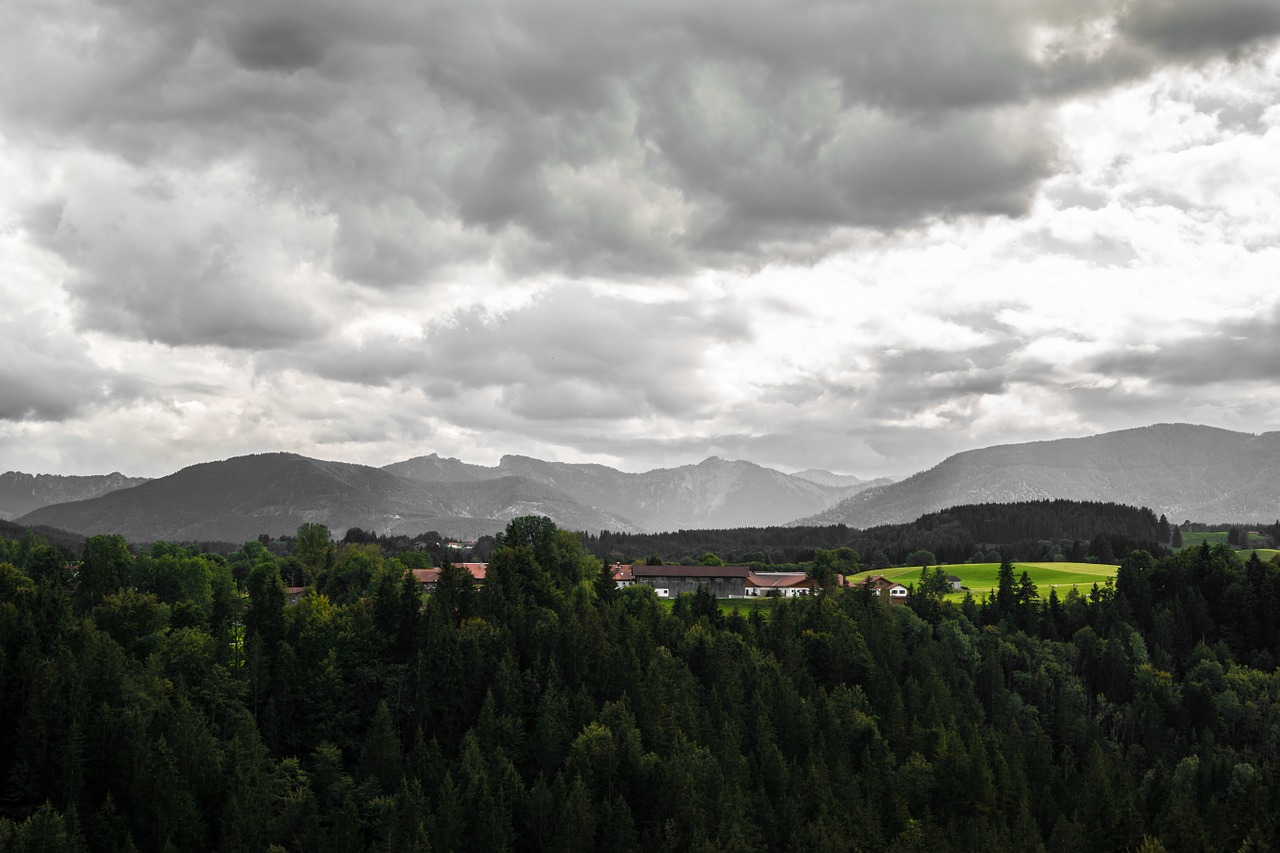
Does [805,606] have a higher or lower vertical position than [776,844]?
higher

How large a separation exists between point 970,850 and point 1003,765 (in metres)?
23.8

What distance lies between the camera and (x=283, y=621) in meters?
121

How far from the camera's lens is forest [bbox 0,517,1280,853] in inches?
3595

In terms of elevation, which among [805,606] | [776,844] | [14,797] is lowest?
[776,844]

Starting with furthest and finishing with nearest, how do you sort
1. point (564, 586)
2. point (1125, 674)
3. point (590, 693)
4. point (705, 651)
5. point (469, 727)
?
point (1125, 674) → point (564, 586) → point (705, 651) → point (590, 693) → point (469, 727)

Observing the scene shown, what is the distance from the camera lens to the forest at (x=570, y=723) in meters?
91.3

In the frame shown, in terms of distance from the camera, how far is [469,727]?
11650 centimetres

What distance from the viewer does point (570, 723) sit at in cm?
11612

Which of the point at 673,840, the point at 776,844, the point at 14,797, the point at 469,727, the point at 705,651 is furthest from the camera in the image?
the point at 705,651

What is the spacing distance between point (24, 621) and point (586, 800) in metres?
61.5

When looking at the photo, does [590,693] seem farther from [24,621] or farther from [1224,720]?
[1224,720]

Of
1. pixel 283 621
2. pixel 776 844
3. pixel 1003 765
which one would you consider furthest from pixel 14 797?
pixel 1003 765

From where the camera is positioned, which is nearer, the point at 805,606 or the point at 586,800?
the point at 586,800

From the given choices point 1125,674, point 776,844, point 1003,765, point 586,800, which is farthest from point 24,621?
point 1125,674
